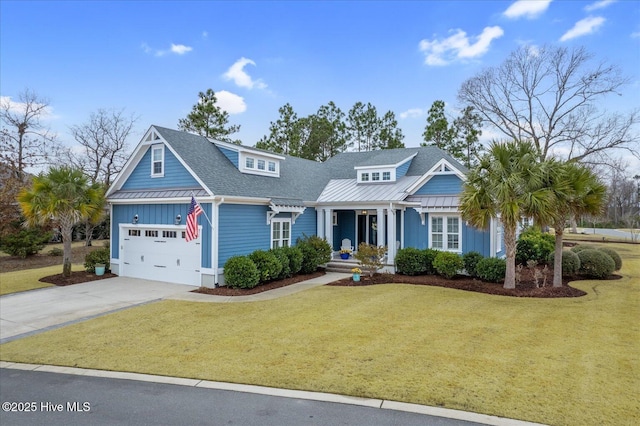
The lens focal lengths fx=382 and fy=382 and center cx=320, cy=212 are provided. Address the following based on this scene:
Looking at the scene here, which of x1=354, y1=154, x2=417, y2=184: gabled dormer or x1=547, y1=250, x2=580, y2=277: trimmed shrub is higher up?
x1=354, y1=154, x2=417, y2=184: gabled dormer

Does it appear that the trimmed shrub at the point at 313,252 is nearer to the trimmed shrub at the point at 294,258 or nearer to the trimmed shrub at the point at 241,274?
the trimmed shrub at the point at 294,258

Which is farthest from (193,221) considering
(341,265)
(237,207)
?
(341,265)

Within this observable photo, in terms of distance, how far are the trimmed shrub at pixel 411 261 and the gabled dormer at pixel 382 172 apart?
191 inches

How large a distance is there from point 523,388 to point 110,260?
17338 millimetres

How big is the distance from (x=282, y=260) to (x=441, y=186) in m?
8.15

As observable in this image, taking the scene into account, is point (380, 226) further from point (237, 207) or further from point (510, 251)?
point (237, 207)

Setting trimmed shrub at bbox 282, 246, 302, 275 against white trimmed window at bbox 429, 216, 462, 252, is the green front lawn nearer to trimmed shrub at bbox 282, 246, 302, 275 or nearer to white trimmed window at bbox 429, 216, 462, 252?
trimmed shrub at bbox 282, 246, 302, 275

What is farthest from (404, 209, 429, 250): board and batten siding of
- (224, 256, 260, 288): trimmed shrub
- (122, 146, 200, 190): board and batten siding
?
(122, 146, 200, 190): board and batten siding

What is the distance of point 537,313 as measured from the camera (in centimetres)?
1048

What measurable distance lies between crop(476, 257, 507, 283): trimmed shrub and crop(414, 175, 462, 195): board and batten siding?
3714 mm

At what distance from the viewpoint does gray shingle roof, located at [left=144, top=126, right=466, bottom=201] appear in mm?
15461

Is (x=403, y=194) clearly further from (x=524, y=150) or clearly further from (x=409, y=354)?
(x=409, y=354)

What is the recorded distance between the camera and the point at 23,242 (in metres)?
24.2

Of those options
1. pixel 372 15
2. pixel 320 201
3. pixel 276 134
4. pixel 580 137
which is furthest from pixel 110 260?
pixel 580 137
